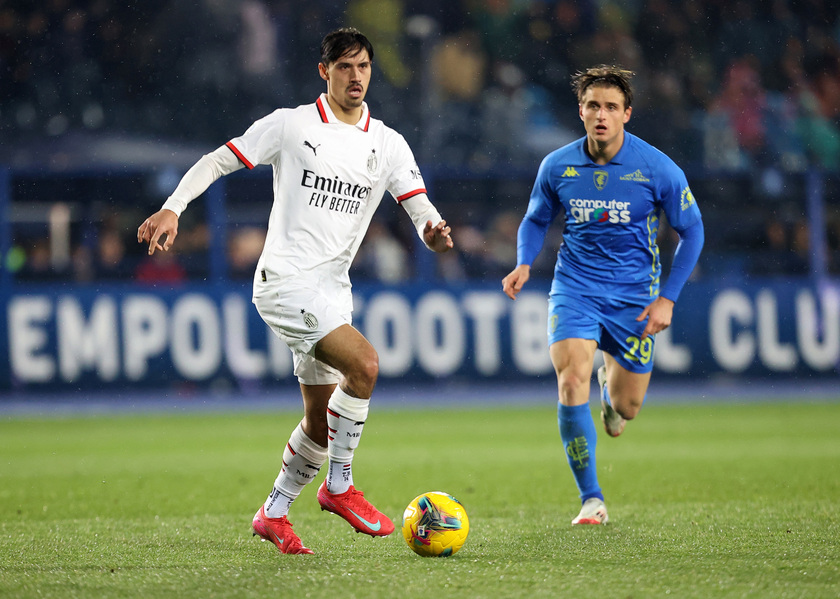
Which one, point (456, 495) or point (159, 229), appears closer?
point (159, 229)

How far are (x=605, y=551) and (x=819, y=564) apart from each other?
2.71 feet

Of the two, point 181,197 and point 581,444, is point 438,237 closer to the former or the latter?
point 181,197

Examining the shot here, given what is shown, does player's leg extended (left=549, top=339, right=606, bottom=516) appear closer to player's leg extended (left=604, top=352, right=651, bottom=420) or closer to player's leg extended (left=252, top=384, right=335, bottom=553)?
player's leg extended (left=604, top=352, right=651, bottom=420)

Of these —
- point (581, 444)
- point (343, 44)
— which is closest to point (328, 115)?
point (343, 44)

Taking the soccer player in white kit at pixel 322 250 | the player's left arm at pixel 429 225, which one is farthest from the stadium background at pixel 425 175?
the soccer player in white kit at pixel 322 250

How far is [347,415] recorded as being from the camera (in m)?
4.56

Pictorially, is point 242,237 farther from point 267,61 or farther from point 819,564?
point 819,564

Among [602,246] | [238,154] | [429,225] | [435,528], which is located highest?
[238,154]

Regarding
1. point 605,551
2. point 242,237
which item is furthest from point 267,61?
point 605,551

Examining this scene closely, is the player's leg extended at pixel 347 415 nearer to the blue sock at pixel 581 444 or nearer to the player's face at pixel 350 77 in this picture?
the player's face at pixel 350 77

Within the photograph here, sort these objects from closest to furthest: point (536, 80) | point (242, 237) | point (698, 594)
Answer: point (698, 594)
point (242, 237)
point (536, 80)

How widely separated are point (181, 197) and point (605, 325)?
233 centimetres

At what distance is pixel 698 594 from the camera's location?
3543mm

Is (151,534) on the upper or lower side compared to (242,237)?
lower
